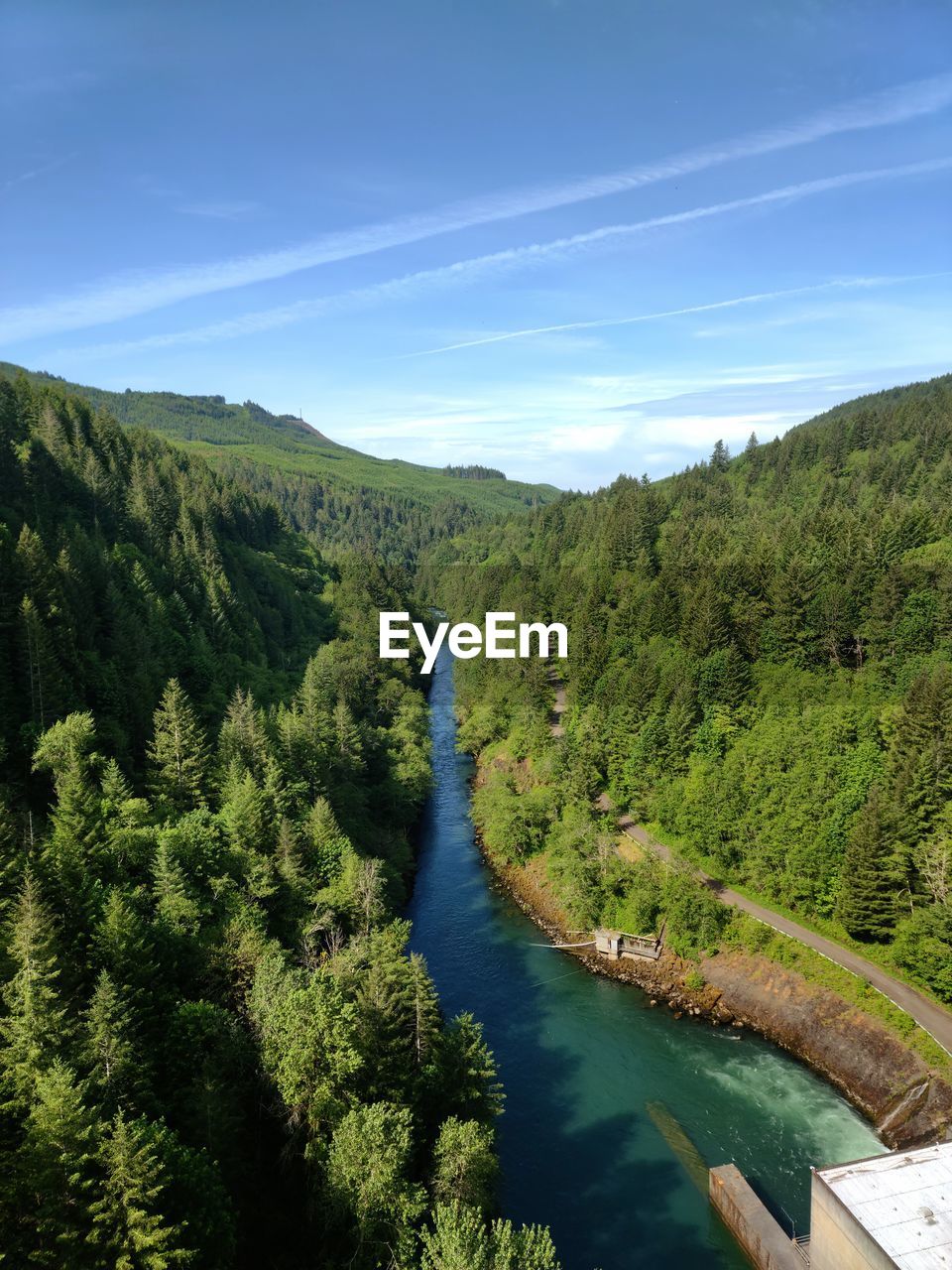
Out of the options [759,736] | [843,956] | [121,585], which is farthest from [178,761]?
[843,956]

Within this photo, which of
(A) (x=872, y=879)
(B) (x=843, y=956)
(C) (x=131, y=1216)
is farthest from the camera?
(B) (x=843, y=956)

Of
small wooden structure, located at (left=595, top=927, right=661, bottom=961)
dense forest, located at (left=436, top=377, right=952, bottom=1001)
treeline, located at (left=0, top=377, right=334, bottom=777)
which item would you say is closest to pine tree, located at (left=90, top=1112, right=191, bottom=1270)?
treeline, located at (left=0, top=377, right=334, bottom=777)

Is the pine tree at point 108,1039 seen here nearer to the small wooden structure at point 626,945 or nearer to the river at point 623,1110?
the river at point 623,1110

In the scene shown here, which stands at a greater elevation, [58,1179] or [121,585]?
[121,585]

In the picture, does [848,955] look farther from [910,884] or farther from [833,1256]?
[833,1256]

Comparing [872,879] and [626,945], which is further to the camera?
[626,945]

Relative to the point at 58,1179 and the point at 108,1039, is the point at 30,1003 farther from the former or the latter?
the point at 58,1179

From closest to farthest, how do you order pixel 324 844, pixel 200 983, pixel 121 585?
pixel 200 983, pixel 324 844, pixel 121 585
